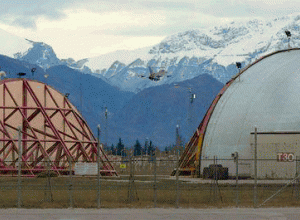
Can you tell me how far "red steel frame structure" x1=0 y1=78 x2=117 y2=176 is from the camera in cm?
7606

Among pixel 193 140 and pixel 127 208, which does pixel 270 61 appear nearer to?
pixel 193 140

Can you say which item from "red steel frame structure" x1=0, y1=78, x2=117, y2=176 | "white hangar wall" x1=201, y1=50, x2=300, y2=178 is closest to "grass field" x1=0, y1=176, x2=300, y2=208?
"white hangar wall" x1=201, y1=50, x2=300, y2=178

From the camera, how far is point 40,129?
84375 mm

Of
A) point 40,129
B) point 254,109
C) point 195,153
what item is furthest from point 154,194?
point 40,129
